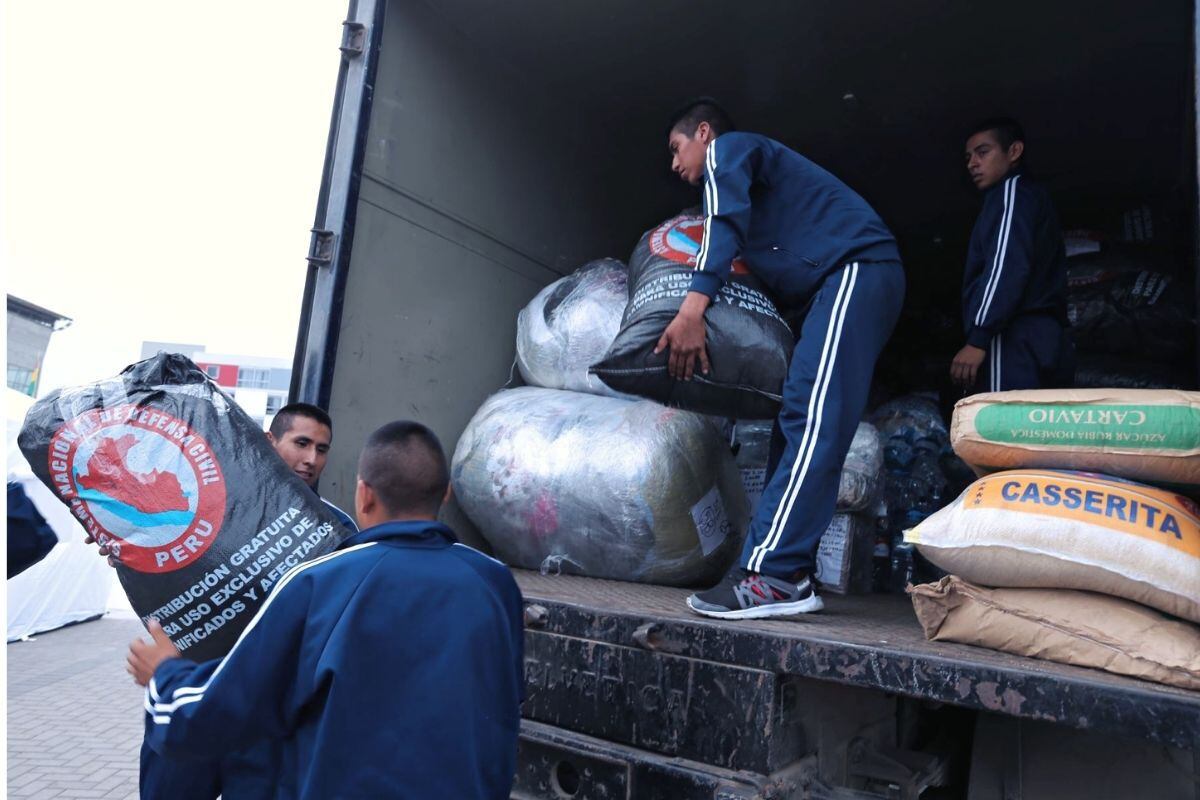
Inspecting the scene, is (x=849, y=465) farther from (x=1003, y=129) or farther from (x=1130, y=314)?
(x=1130, y=314)

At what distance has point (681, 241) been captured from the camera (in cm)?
242

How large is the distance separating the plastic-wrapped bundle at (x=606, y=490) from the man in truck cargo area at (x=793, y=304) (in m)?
0.24

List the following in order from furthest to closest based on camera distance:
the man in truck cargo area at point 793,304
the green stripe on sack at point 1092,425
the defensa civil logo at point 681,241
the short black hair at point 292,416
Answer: the defensa civil logo at point 681,241 < the short black hair at point 292,416 < the man in truck cargo area at point 793,304 < the green stripe on sack at point 1092,425

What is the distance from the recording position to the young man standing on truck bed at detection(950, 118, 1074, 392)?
2559 millimetres

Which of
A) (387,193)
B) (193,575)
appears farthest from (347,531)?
(387,193)

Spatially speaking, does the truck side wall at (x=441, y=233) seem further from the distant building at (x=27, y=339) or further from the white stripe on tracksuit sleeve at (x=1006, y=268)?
the distant building at (x=27, y=339)

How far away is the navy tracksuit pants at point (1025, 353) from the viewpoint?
2.62 meters

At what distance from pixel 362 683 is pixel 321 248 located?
1363mm

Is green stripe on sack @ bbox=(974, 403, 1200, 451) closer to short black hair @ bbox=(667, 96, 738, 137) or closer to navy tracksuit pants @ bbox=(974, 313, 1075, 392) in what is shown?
navy tracksuit pants @ bbox=(974, 313, 1075, 392)

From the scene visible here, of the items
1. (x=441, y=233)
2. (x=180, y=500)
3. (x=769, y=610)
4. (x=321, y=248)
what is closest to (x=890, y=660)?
(x=769, y=610)

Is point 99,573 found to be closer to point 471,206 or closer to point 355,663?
point 471,206

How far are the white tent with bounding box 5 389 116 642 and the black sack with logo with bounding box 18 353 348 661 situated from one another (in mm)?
6301

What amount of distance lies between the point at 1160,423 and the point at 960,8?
1.77 m

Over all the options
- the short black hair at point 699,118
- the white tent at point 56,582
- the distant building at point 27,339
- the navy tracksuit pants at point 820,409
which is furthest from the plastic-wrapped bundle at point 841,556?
the distant building at point 27,339
